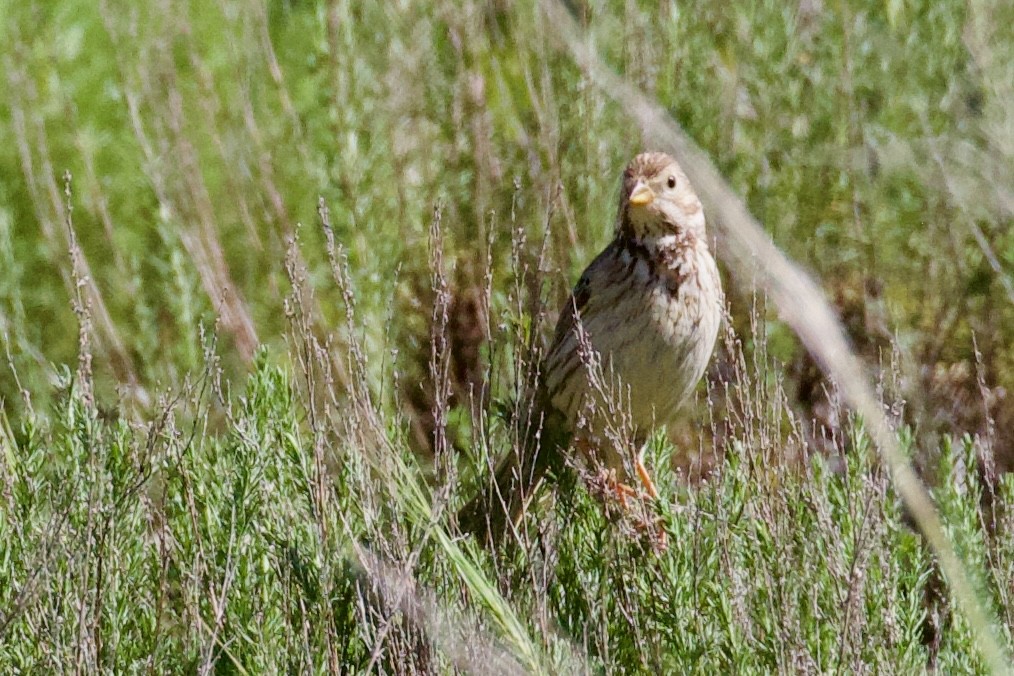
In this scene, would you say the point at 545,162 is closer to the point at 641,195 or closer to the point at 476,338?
the point at 476,338

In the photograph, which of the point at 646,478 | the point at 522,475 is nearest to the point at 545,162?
the point at 646,478

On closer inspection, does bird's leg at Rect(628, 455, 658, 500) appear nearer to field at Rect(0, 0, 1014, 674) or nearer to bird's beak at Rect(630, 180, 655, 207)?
field at Rect(0, 0, 1014, 674)

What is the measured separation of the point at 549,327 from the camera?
486cm

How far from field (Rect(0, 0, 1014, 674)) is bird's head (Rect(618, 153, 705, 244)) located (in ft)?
0.50

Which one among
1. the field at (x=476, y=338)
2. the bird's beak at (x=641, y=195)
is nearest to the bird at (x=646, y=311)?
the bird's beak at (x=641, y=195)

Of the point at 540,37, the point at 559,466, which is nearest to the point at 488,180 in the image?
the point at 540,37

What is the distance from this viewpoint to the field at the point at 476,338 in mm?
2947

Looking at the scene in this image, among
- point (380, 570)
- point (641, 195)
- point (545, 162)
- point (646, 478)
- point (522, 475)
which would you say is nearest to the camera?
point (380, 570)

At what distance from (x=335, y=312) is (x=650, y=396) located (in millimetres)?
1605

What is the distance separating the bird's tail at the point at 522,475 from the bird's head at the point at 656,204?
57 cm

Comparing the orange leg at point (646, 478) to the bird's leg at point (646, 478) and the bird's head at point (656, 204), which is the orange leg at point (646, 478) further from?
the bird's head at point (656, 204)

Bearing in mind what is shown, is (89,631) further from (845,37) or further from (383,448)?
(845,37)

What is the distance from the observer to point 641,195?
13.7 feet

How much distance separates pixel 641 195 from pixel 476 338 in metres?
1.21
